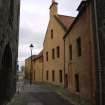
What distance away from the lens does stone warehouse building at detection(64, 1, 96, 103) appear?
13.4 metres

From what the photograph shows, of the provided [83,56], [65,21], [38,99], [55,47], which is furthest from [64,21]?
[38,99]

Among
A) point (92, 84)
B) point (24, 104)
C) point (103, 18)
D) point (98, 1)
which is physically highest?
point (98, 1)

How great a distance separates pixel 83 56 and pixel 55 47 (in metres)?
13.0

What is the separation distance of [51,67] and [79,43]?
13451mm

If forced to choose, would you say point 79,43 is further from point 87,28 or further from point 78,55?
point 87,28

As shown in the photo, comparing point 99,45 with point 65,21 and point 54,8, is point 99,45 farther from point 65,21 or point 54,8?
point 54,8

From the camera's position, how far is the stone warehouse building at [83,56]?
13.4 m

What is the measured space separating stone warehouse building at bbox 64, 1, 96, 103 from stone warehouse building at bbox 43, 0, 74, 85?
6140 mm

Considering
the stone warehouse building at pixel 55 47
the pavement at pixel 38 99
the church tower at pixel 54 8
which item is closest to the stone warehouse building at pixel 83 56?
the pavement at pixel 38 99

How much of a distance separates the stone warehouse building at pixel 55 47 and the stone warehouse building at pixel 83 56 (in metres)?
6.14

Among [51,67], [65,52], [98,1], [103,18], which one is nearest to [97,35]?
[103,18]

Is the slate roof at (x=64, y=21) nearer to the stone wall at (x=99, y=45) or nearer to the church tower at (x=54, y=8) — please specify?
the church tower at (x=54, y=8)

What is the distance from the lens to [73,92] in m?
18.7

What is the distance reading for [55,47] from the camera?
93.6ft
